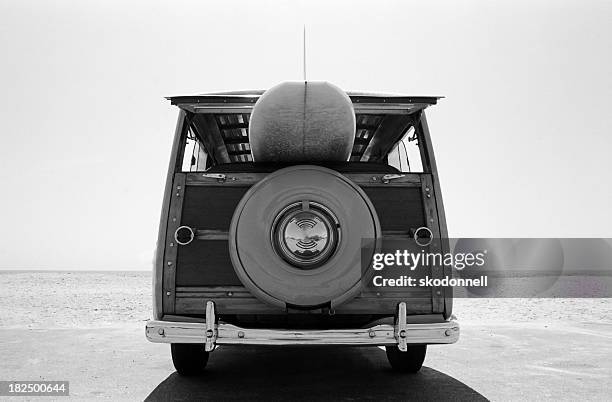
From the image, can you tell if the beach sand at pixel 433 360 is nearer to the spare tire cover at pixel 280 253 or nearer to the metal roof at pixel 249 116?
the spare tire cover at pixel 280 253

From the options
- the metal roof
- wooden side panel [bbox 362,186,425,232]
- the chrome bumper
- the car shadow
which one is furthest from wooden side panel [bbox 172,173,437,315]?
the car shadow

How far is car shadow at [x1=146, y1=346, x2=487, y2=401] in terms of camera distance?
441 centimetres

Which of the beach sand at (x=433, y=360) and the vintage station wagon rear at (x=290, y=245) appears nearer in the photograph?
the vintage station wagon rear at (x=290, y=245)

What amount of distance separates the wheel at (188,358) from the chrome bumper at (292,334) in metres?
1.11

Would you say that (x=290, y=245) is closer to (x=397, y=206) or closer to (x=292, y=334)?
(x=292, y=334)

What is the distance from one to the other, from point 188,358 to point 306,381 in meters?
1.06

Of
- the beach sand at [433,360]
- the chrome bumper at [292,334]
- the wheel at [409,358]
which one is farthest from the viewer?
the wheel at [409,358]

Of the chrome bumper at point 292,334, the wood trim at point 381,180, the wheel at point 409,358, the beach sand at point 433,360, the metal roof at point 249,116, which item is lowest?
the beach sand at point 433,360

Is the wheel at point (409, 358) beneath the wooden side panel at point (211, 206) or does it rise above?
beneath

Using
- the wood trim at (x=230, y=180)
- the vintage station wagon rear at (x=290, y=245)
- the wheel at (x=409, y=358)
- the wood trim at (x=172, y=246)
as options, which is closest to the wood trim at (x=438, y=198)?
the vintage station wagon rear at (x=290, y=245)

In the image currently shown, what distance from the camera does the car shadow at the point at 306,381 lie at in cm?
441

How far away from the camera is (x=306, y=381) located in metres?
4.89

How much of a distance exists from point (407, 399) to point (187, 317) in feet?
6.00

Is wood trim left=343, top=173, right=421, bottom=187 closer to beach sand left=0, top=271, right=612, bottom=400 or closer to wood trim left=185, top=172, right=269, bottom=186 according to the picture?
wood trim left=185, top=172, right=269, bottom=186
